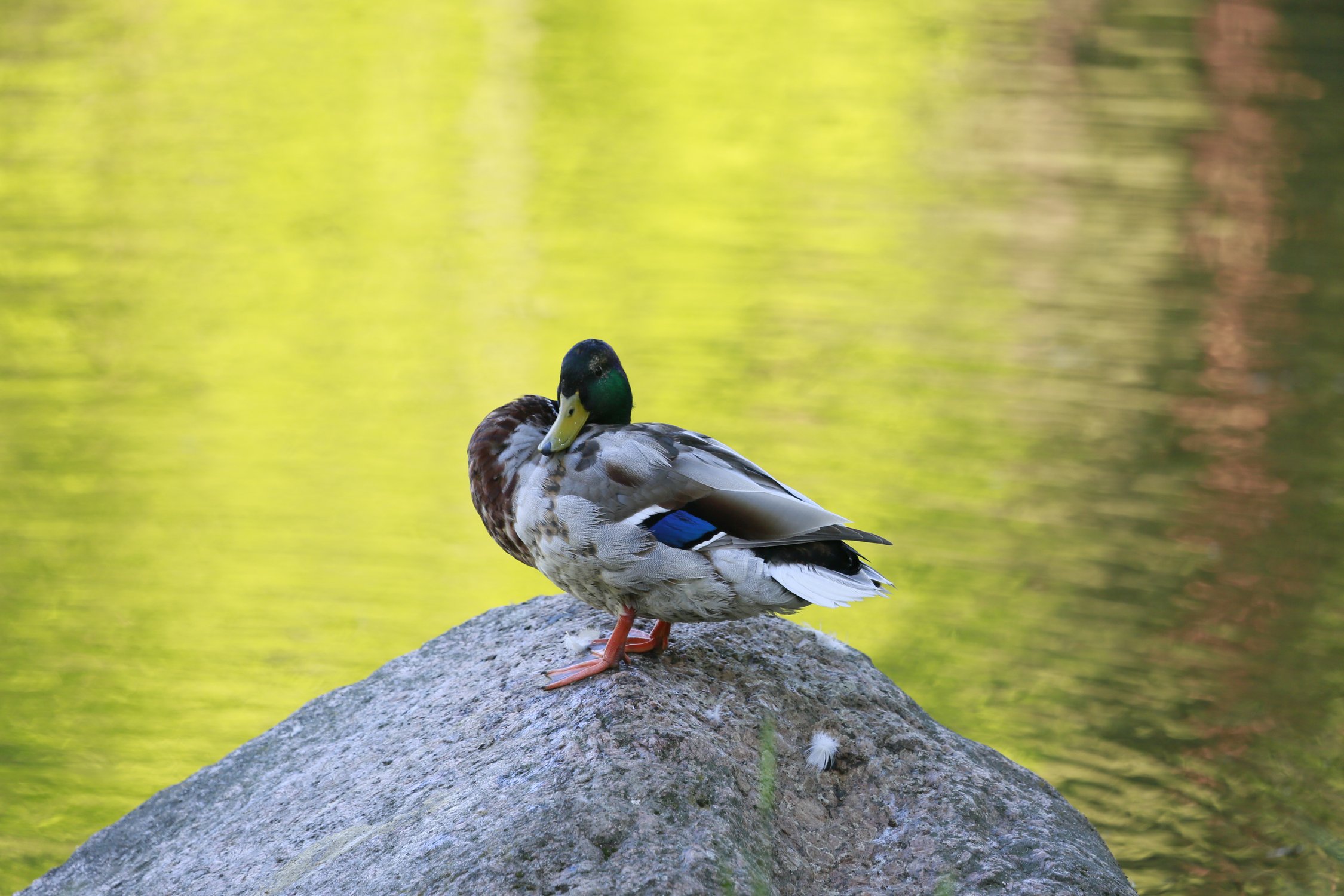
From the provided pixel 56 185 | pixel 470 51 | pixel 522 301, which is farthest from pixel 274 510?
pixel 470 51

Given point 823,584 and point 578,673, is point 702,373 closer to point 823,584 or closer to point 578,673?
point 578,673

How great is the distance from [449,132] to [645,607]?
12.4m

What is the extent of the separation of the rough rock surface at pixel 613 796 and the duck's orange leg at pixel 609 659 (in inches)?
1.2

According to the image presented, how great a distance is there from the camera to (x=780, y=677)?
336 cm

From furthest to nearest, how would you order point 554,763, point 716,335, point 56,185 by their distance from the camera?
point 56,185
point 716,335
point 554,763

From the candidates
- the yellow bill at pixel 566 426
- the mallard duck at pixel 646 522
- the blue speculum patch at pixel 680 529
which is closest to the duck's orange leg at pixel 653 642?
the mallard duck at pixel 646 522

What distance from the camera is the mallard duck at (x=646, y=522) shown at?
2943mm

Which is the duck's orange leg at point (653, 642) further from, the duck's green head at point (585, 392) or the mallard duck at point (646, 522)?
the duck's green head at point (585, 392)

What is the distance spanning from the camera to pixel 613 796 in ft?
9.18

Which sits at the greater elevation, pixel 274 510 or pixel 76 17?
pixel 76 17

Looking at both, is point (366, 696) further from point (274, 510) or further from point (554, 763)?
point (274, 510)

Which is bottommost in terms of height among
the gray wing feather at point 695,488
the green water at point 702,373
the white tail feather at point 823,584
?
the green water at point 702,373

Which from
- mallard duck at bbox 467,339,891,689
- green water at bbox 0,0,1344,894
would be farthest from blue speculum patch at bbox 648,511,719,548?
green water at bbox 0,0,1344,894

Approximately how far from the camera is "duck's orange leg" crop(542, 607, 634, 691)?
3115 mm
